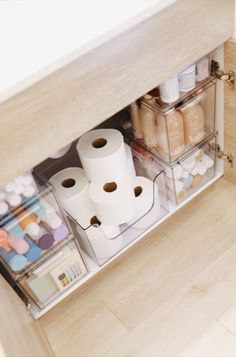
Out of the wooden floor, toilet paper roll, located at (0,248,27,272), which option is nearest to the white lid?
toilet paper roll, located at (0,248,27,272)

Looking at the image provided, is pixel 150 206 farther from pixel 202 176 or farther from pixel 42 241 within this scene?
pixel 42 241

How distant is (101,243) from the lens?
1.17m

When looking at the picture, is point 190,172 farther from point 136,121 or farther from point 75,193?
point 75,193

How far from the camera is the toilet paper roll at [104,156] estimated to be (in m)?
1.04

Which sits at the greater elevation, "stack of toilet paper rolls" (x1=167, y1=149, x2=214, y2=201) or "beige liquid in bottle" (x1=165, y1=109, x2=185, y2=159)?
"beige liquid in bottle" (x1=165, y1=109, x2=185, y2=159)

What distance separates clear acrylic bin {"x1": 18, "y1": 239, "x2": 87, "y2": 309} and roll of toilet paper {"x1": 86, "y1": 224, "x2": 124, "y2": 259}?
6 centimetres

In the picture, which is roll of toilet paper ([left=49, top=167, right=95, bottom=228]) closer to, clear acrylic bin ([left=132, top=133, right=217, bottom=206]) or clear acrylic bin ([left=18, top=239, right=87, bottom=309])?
clear acrylic bin ([left=18, top=239, right=87, bottom=309])

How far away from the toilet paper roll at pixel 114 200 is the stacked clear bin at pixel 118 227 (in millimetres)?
74

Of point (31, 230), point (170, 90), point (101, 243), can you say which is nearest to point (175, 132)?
point (170, 90)

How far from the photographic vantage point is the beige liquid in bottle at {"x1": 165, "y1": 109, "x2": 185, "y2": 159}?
113 cm

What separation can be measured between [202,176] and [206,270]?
1.02ft

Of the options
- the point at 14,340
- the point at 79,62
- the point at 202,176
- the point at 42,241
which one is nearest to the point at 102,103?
the point at 79,62

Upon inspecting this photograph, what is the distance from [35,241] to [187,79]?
59cm

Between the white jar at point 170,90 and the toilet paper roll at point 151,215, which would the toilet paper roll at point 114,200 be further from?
the white jar at point 170,90
